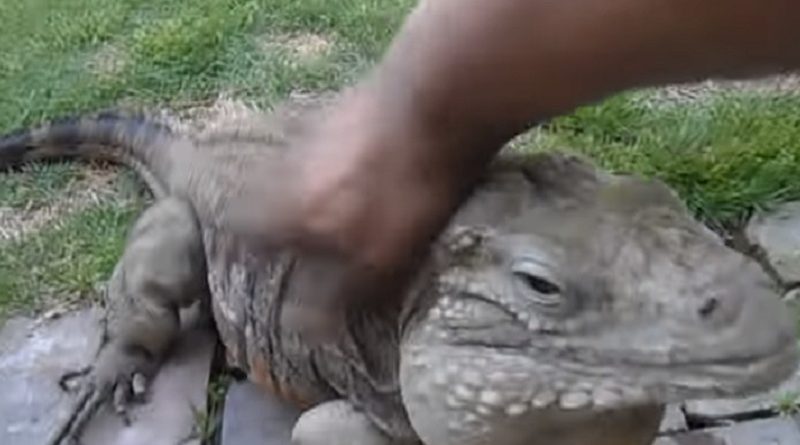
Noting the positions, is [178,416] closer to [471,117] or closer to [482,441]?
[482,441]

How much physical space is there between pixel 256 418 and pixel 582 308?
1062mm

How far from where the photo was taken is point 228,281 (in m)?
3.01

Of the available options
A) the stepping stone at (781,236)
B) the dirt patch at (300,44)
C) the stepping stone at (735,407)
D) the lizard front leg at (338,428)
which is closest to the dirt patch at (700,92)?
the stepping stone at (781,236)

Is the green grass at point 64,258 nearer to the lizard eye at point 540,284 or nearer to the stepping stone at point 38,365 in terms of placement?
the stepping stone at point 38,365

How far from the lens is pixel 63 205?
400cm

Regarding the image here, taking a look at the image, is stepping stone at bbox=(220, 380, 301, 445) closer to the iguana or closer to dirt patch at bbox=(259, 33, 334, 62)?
the iguana

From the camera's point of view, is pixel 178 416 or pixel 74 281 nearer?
pixel 178 416

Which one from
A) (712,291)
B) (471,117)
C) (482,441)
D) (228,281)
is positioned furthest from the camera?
(228,281)

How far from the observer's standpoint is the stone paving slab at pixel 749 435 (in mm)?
3010

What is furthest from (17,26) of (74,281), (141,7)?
(74,281)

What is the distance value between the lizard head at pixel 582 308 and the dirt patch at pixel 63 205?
169 centimetres

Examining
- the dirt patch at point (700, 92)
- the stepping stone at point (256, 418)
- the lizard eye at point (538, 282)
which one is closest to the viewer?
the lizard eye at point (538, 282)

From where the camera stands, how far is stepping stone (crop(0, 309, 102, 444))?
331 cm

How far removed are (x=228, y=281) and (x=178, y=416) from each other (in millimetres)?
379
